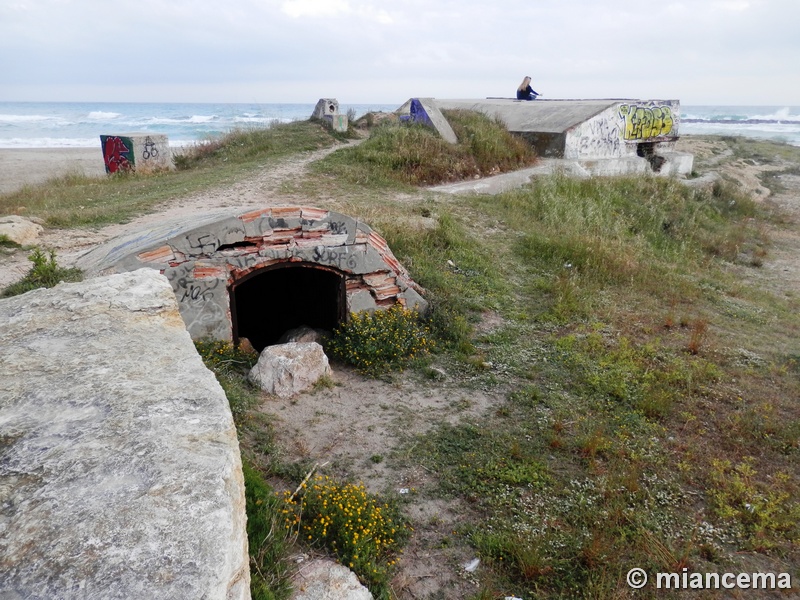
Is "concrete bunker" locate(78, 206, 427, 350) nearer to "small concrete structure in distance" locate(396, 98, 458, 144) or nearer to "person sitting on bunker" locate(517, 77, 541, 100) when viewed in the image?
Result: "small concrete structure in distance" locate(396, 98, 458, 144)

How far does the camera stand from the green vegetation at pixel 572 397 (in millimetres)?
3924

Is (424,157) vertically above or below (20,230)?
above

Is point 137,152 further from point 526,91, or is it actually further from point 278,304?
point 526,91

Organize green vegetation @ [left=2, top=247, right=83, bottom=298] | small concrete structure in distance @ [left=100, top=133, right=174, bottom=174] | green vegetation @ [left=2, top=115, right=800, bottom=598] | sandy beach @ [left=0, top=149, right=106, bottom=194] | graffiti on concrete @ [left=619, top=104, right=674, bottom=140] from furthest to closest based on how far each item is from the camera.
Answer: graffiti on concrete @ [left=619, top=104, right=674, bottom=140]
sandy beach @ [left=0, top=149, right=106, bottom=194]
small concrete structure in distance @ [left=100, top=133, right=174, bottom=174]
green vegetation @ [left=2, top=247, right=83, bottom=298]
green vegetation @ [left=2, top=115, right=800, bottom=598]

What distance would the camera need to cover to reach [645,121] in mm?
19016

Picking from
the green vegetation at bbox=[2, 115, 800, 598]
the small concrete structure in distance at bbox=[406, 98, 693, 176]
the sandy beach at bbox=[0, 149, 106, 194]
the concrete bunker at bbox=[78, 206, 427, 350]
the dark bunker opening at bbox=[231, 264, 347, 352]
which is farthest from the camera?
the sandy beach at bbox=[0, 149, 106, 194]

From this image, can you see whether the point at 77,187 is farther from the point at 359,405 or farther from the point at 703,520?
the point at 703,520

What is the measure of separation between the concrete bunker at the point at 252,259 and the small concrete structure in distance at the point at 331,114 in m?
12.0

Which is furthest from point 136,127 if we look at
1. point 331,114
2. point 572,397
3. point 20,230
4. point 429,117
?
point 572,397

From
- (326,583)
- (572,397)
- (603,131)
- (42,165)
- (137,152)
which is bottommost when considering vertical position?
(572,397)

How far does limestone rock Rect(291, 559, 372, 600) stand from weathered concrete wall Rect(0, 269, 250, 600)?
1.13m

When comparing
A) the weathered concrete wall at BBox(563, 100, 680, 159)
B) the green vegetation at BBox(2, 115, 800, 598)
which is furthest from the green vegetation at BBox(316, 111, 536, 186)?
the weathered concrete wall at BBox(563, 100, 680, 159)

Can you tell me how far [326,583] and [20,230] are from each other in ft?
23.3

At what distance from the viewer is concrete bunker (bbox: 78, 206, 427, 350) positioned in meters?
5.83
